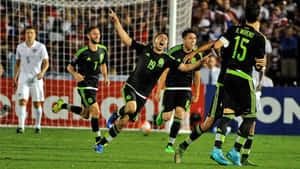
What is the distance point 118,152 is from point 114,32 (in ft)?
23.2

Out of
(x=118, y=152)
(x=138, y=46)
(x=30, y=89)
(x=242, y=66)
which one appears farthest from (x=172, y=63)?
(x=30, y=89)

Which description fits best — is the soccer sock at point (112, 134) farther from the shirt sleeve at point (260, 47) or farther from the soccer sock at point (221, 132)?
the shirt sleeve at point (260, 47)

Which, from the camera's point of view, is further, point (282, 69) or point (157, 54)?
point (282, 69)

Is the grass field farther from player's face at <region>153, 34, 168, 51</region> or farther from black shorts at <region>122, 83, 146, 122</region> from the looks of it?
player's face at <region>153, 34, 168, 51</region>

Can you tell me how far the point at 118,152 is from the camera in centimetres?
884

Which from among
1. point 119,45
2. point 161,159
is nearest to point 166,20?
point 119,45

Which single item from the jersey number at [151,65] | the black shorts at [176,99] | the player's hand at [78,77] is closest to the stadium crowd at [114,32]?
the player's hand at [78,77]

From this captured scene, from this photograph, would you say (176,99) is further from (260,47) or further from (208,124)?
(260,47)

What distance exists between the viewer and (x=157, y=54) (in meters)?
8.95

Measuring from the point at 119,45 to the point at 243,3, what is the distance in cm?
423

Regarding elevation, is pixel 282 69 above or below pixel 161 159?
above

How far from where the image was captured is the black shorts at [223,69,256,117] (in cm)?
722

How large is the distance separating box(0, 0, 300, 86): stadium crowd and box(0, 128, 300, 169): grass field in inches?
108

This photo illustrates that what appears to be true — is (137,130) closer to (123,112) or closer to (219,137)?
(123,112)
